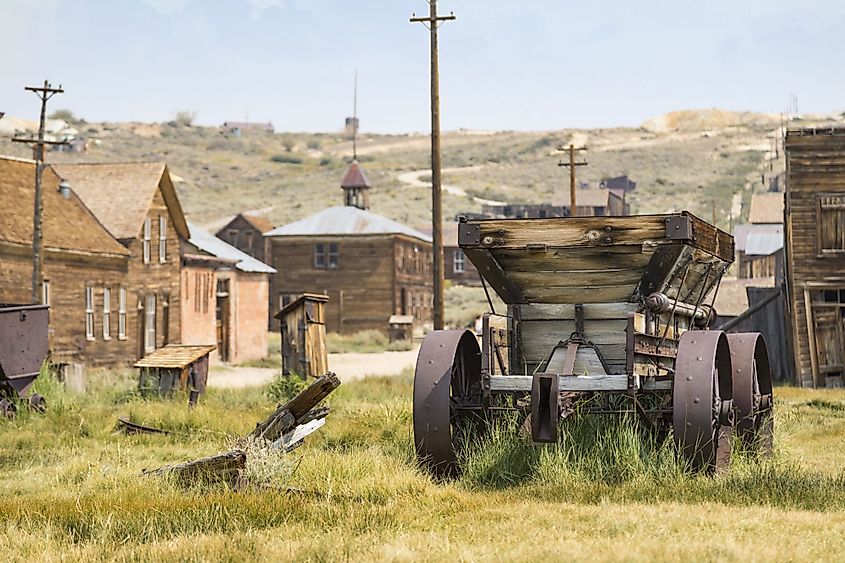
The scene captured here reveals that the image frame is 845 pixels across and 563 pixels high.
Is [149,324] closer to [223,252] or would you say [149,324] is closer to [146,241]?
[146,241]

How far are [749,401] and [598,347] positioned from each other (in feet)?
4.30

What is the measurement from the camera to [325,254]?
5091 cm

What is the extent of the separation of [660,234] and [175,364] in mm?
10430

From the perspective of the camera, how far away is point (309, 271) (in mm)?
50844

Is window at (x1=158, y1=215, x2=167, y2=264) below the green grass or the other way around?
the other way around

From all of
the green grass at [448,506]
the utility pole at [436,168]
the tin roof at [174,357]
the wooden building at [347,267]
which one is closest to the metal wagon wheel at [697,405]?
the green grass at [448,506]

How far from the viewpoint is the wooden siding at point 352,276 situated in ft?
165

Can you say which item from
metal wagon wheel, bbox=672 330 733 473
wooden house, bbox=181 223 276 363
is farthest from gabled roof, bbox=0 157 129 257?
metal wagon wheel, bbox=672 330 733 473

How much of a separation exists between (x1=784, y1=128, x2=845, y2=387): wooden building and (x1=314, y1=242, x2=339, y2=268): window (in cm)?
2798

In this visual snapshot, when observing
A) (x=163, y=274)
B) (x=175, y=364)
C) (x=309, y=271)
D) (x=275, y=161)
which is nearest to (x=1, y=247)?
(x=163, y=274)

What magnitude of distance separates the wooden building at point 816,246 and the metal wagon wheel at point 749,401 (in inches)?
596

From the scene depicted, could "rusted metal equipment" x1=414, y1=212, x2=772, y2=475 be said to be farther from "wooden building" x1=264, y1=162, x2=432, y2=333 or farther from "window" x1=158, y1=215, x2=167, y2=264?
"wooden building" x1=264, y1=162, x2=432, y2=333

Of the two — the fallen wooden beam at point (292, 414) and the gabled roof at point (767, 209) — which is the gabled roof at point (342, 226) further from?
the fallen wooden beam at point (292, 414)

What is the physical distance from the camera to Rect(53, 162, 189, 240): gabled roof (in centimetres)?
3178
